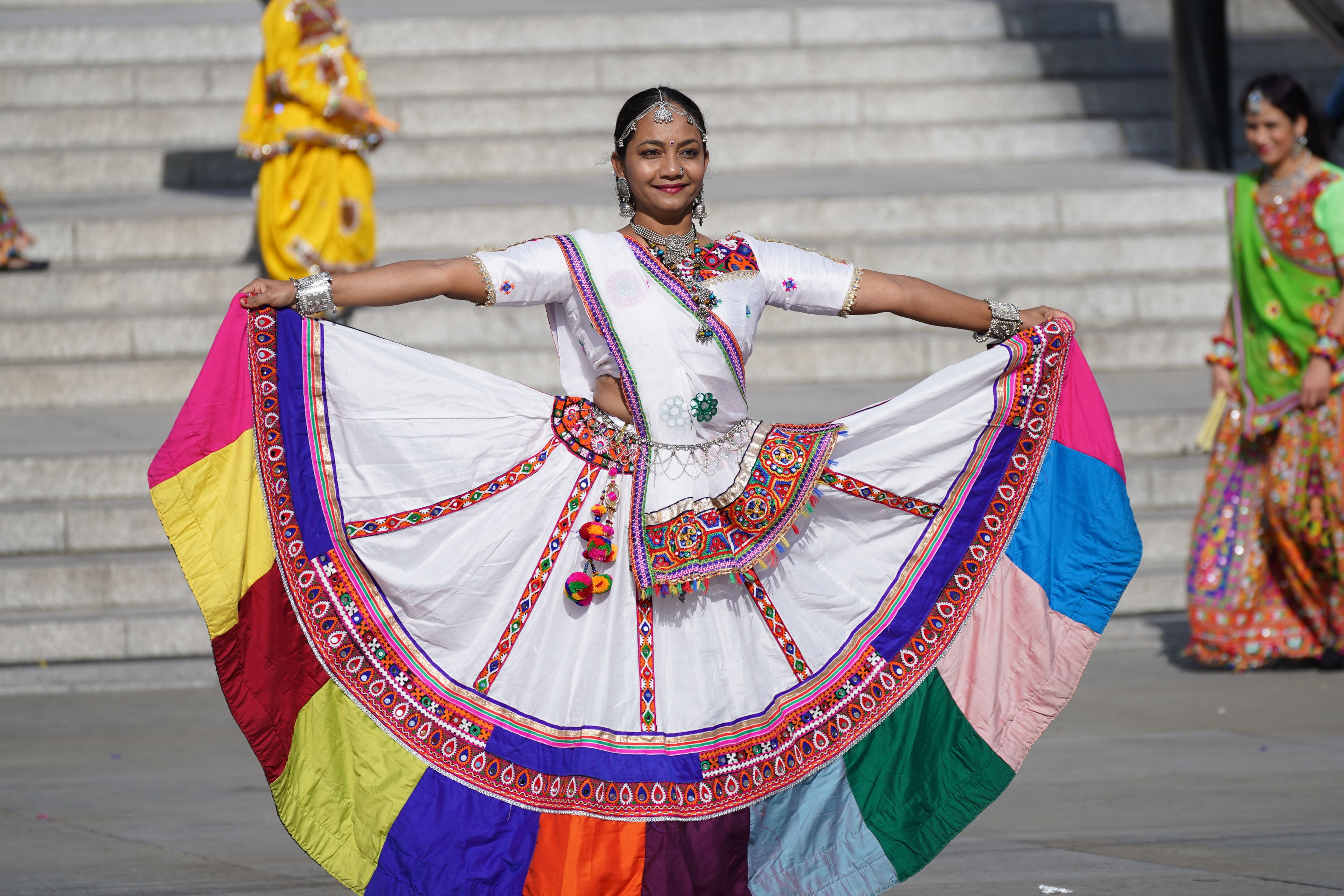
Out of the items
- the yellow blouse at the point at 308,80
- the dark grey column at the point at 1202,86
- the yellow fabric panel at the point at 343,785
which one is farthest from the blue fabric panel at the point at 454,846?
the dark grey column at the point at 1202,86

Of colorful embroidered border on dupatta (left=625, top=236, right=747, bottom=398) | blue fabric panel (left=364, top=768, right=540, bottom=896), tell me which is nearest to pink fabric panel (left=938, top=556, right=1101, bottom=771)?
colorful embroidered border on dupatta (left=625, top=236, right=747, bottom=398)

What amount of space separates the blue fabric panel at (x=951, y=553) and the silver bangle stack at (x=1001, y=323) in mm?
203

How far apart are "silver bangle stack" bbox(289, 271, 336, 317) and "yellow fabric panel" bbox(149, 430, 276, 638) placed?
1.18ft

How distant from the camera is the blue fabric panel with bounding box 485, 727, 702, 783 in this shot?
3.37 meters

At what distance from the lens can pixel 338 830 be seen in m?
3.42

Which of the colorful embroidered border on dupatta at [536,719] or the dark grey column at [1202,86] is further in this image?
the dark grey column at [1202,86]

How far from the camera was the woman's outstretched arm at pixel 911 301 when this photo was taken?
3.61m

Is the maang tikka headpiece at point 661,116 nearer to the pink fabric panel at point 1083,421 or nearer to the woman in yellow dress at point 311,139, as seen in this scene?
the pink fabric panel at point 1083,421

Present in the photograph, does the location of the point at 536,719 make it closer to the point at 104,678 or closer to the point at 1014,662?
the point at 1014,662

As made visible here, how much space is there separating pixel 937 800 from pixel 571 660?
0.83m

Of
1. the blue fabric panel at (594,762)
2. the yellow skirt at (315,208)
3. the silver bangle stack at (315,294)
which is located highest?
the yellow skirt at (315,208)

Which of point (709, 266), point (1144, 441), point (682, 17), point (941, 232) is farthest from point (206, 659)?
point (682, 17)

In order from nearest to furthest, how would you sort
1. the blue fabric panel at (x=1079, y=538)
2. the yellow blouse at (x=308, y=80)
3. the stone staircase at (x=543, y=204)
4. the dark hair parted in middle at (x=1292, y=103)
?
the blue fabric panel at (x=1079, y=538), the dark hair parted in middle at (x=1292, y=103), the stone staircase at (x=543, y=204), the yellow blouse at (x=308, y=80)

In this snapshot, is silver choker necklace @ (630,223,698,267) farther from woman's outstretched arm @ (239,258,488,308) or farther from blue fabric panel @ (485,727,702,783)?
blue fabric panel @ (485,727,702,783)
